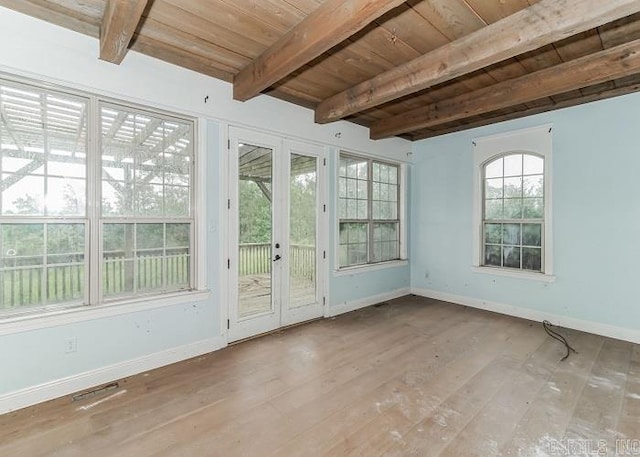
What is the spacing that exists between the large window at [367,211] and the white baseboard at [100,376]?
86.9 inches

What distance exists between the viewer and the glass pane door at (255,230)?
3424 millimetres

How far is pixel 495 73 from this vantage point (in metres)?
3.08

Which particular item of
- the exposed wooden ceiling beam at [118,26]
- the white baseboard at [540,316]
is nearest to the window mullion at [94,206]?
the exposed wooden ceiling beam at [118,26]

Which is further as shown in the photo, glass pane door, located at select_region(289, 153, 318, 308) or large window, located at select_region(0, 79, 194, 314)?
glass pane door, located at select_region(289, 153, 318, 308)

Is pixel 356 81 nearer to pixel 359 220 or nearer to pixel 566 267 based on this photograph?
pixel 359 220

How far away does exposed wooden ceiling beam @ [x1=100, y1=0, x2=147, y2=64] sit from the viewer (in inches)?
73.1

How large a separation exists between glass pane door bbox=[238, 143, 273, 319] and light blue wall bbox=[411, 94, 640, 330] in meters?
3.11

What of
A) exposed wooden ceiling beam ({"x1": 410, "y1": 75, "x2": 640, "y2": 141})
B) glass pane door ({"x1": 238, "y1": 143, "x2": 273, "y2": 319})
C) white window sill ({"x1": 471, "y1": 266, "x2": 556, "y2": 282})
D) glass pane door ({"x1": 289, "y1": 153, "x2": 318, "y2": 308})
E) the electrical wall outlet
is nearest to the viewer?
the electrical wall outlet

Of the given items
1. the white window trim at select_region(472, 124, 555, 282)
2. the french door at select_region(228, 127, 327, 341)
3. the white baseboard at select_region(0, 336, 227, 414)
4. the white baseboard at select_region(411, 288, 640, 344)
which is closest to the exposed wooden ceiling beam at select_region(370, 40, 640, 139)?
the white window trim at select_region(472, 124, 555, 282)

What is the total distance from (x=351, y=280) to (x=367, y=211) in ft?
3.65

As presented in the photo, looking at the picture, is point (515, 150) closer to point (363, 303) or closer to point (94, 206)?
point (363, 303)

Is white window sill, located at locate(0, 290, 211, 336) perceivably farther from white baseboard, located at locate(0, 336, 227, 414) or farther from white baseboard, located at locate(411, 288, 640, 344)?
white baseboard, located at locate(411, 288, 640, 344)

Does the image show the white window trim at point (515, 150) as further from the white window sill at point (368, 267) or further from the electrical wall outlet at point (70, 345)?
the electrical wall outlet at point (70, 345)

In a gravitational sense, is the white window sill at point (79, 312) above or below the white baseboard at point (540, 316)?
above
